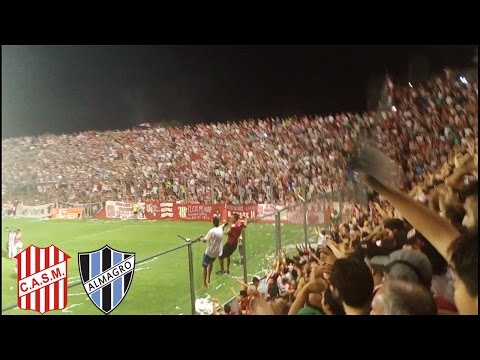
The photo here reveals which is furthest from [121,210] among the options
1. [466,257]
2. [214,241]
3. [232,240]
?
[466,257]

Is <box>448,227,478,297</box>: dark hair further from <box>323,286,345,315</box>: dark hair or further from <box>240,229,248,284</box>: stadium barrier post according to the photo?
<box>240,229,248,284</box>: stadium barrier post

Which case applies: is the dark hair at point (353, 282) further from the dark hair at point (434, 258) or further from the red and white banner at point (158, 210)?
the red and white banner at point (158, 210)

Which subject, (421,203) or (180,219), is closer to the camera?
(421,203)

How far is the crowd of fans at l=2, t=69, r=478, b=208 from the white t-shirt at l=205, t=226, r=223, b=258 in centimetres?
23

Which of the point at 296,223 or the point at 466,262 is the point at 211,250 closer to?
the point at 296,223

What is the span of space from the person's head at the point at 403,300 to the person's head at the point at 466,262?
0.21 metres

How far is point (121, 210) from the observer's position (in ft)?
11.5

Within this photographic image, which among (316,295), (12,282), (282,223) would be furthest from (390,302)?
(12,282)

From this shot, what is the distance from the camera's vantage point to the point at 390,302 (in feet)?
10.5

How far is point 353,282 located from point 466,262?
2.46 feet

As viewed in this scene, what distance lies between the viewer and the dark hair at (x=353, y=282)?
3.21m
